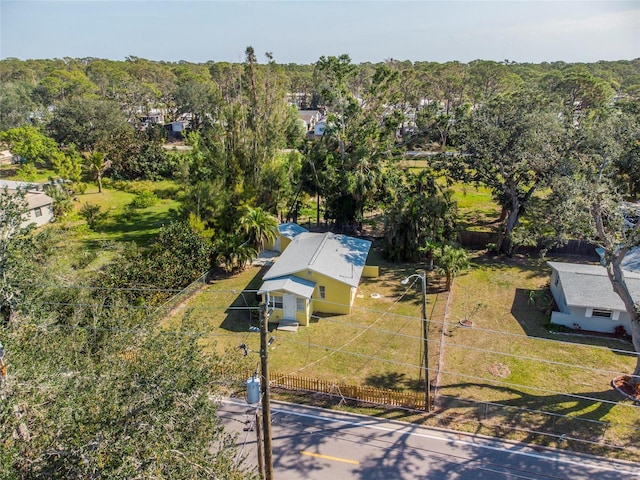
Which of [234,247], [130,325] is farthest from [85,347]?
[234,247]

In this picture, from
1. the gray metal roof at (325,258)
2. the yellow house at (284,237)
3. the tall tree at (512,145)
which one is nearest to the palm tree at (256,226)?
the yellow house at (284,237)

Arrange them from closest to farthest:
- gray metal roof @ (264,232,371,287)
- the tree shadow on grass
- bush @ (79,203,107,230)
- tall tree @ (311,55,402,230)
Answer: the tree shadow on grass → gray metal roof @ (264,232,371,287) → tall tree @ (311,55,402,230) → bush @ (79,203,107,230)

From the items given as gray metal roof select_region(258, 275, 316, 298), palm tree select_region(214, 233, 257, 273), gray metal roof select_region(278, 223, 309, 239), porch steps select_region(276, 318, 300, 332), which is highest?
gray metal roof select_region(278, 223, 309, 239)

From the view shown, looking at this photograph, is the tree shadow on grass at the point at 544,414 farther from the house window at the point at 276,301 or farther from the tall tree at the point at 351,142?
the tall tree at the point at 351,142

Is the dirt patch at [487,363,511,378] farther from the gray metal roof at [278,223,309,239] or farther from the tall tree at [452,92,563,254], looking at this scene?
the gray metal roof at [278,223,309,239]

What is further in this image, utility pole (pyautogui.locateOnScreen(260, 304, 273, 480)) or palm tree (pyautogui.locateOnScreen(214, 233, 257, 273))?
palm tree (pyautogui.locateOnScreen(214, 233, 257, 273))

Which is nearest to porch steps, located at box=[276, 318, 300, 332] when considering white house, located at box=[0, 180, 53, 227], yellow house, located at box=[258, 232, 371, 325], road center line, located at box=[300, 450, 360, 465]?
yellow house, located at box=[258, 232, 371, 325]
